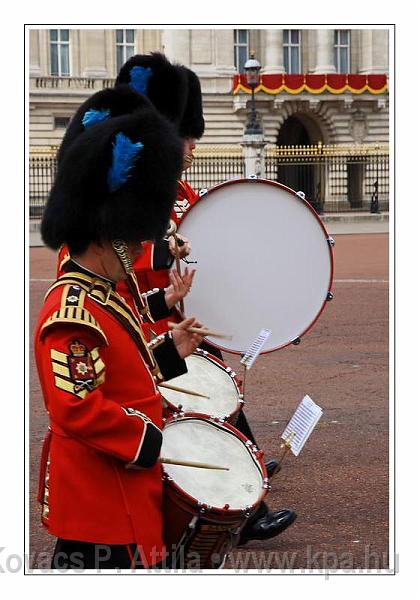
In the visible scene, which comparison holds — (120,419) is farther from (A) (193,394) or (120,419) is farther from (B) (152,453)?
(A) (193,394)

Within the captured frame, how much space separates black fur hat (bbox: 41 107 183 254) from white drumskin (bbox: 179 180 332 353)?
4.36 ft

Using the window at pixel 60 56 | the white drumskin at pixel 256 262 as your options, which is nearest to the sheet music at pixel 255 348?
the white drumskin at pixel 256 262

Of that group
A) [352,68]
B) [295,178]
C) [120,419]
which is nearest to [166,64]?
[120,419]

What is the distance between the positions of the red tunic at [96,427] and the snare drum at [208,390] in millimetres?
805

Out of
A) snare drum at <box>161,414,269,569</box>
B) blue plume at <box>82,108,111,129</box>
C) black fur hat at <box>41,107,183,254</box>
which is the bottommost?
snare drum at <box>161,414,269,569</box>

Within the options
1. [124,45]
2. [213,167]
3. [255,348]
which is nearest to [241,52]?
[124,45]

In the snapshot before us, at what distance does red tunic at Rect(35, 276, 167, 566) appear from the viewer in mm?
2439

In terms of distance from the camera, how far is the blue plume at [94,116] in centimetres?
269

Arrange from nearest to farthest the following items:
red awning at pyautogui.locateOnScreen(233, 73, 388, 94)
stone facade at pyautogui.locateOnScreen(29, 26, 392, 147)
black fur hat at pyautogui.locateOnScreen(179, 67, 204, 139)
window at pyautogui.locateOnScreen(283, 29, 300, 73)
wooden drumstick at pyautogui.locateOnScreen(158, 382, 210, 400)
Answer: wooden drumstick at pyautogui.locateOnScreen(158, 382, 210, 400) → black fur hat at pyautogui.locateOnScreen(179, 67, 204, 139) → stone facade at pyautogui.locateOnScreen(29, 26, 392, 147) → red awning at pyautogui.locateOnScreen(233, 73, 388, 94) → window at pyautogui.locateOnScreen(283, 29, 300, 73)

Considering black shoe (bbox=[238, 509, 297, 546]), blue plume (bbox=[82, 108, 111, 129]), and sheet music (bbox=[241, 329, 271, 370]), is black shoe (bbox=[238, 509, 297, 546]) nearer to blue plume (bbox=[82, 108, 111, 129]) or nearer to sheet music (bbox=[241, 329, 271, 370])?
sheet music (bbox=[241, 329, 271, 370])

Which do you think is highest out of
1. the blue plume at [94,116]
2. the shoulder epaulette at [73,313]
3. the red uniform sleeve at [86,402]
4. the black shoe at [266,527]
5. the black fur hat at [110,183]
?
the blue plume at [94,116]

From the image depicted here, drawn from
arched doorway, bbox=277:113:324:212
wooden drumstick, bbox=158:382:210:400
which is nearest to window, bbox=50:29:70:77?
arched doorway, bbox=277:113:324:212

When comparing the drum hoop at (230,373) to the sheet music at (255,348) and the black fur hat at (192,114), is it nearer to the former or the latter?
the sheet music at (255,348)
